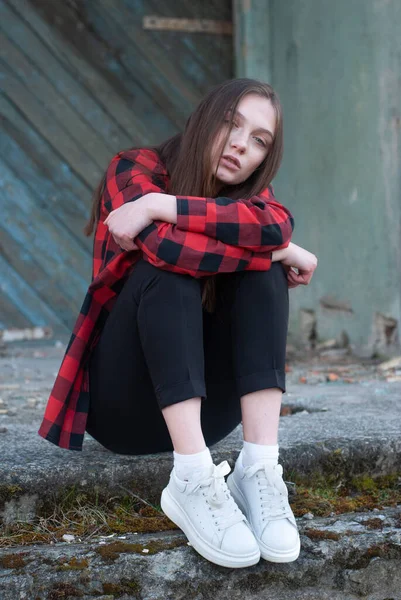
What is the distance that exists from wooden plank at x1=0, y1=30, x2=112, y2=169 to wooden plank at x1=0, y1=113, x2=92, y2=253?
0.61 feet

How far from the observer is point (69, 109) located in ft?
13.3

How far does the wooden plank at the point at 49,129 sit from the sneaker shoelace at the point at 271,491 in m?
3.04

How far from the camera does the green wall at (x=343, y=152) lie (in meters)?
3.15

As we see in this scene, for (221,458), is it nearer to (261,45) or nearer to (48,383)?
(48,383)

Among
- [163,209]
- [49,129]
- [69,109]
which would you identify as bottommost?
[163,209]

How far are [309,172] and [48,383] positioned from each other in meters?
1.87

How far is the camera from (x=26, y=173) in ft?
13.2

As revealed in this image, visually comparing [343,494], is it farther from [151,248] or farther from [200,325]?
[151,248]

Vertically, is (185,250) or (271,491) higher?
(185,250)

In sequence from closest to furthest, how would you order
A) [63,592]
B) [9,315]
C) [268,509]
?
1. [63,592]
2. [268,509]
3. [9,315]

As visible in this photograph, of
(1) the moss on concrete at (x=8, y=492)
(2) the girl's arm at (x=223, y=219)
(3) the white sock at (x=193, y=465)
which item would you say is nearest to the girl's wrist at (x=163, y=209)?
(2) the girl's arm at (x=223, y=219)

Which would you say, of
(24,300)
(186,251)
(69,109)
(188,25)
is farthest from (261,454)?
(188,25)

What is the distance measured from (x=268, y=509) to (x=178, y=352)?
304 millimetres

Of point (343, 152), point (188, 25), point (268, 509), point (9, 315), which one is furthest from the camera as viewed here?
point (188, 25)
